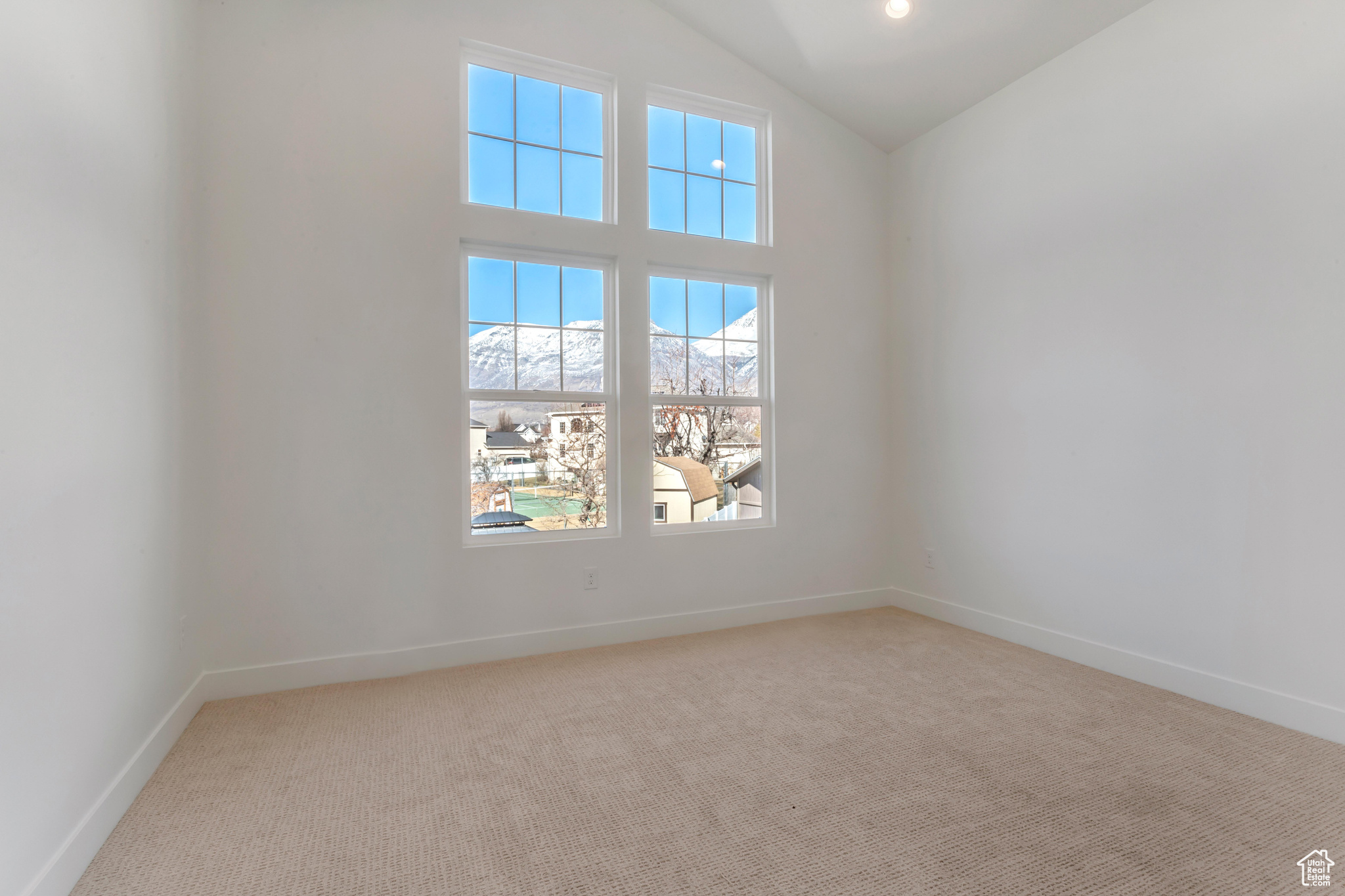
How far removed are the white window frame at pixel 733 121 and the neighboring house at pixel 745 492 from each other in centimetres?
135

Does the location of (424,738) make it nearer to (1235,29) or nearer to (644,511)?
(644,511)

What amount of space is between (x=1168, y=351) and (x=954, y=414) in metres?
1.15

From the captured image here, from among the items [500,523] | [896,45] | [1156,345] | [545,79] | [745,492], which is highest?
[896,45]

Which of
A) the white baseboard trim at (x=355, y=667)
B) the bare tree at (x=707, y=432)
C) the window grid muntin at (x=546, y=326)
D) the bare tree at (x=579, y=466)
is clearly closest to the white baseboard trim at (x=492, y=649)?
the white baseboard trim at (x=355, y=667)

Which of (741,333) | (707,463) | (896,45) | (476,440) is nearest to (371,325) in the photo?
(476,440)

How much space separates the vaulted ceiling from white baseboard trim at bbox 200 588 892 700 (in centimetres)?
296

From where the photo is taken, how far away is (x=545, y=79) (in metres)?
3.39

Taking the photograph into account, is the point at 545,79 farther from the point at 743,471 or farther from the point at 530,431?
the point at 743,471

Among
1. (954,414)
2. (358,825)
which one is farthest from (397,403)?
(954,414)

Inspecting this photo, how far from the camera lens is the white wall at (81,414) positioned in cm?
137

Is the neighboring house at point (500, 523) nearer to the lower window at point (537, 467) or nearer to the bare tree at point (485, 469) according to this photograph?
the lower window at point (537, 467)

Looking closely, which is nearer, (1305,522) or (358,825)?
(358,825)

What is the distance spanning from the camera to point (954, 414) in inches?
148

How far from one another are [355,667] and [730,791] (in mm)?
1876
